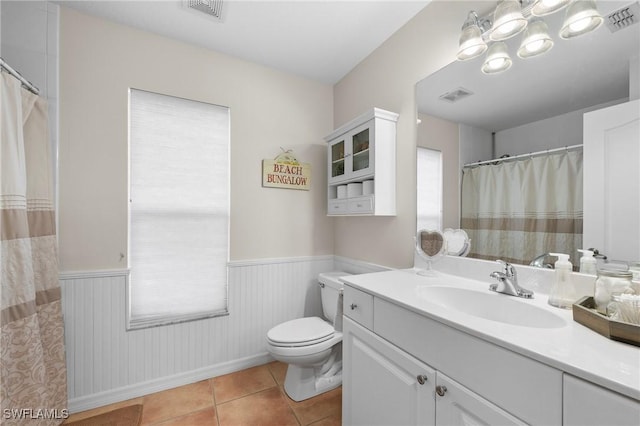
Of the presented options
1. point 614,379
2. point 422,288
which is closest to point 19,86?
point 422,288

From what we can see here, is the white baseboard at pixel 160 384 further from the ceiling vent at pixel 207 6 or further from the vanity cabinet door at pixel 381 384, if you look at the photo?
the ceiling vent at pixel 207 6

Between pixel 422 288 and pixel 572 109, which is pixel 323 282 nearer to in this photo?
pixel 422 288

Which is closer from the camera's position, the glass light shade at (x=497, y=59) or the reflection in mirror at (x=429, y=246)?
the glass light shade at (x=497, y=59)

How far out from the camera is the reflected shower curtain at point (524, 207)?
3.50 ft

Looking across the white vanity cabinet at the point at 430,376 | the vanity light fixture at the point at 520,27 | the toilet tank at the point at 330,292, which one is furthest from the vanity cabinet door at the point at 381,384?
the vanity light fixture at the point at 520,27

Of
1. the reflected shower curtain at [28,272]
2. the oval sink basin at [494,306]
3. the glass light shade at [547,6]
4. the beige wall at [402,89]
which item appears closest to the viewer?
the oval sink basin at [494,306]

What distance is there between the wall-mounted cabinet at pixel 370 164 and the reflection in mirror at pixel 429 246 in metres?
0.35

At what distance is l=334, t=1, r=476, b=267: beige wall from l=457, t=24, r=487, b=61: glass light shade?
0.51 ft

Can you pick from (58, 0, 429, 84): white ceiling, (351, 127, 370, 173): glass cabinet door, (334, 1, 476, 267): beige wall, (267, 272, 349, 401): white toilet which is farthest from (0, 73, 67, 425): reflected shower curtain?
(334, 1, 476, 267): beige wall

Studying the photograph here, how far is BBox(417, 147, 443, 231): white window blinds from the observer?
1.59 meters

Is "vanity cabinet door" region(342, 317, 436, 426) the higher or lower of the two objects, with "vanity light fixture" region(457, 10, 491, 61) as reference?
lower

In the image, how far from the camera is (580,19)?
1.03m

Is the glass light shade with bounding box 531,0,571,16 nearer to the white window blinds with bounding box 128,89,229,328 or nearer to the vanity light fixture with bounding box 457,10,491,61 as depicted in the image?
the vanity light fixture with bounding box 457,10,491,61

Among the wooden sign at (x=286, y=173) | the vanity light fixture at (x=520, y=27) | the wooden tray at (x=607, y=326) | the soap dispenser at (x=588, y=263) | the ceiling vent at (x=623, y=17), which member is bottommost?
the wooden tray at (x=607, y=326)
